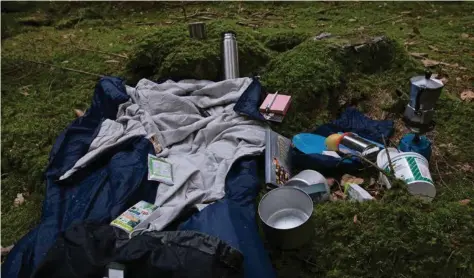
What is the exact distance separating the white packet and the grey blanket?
0.04 metres

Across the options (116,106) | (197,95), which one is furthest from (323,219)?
(116,106)

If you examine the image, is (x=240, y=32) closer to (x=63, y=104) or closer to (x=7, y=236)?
(x=63, y=104)

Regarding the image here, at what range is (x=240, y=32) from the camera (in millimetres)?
4430

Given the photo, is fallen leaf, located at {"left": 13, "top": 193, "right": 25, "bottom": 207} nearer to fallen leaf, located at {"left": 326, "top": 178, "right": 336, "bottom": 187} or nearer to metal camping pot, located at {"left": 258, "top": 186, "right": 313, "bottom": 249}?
metal camping pot, located at {"left": 258, "top": 186, "right": 313, "bottom": 249}

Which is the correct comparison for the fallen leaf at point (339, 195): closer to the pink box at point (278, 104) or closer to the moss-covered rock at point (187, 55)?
the pink box at point (278, 104)

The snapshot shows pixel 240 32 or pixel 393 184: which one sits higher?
pixel 240 32

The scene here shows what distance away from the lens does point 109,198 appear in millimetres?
2686

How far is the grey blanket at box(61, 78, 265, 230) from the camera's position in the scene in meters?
2.75

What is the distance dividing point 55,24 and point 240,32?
403cm

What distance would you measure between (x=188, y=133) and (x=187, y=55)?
1006 mm

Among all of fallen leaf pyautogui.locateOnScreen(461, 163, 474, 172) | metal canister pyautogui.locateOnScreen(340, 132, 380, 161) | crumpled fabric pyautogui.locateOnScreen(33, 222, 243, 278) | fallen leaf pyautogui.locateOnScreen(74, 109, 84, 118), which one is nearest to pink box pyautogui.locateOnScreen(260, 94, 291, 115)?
metal canister pyautogui.locateOnScreen(340, 132, 380, 161)

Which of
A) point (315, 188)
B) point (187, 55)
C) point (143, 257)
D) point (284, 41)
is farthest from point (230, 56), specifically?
point (143, 257)

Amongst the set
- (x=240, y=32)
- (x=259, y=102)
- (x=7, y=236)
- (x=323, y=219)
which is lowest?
(x=7, y=236)

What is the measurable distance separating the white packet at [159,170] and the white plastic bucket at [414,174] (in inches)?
56.4
